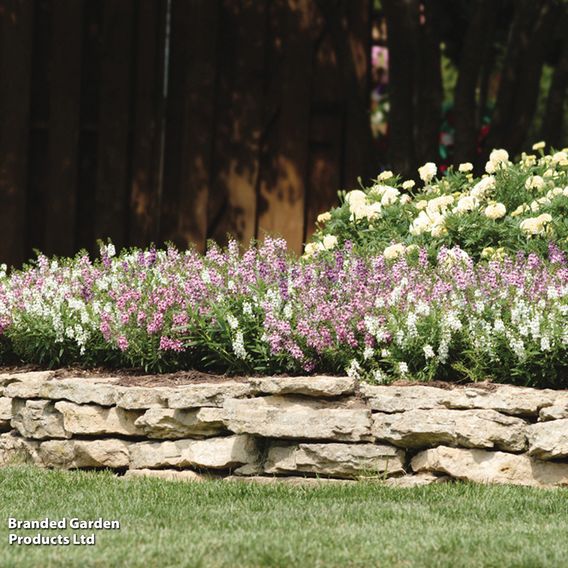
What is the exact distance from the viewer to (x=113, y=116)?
1044cm

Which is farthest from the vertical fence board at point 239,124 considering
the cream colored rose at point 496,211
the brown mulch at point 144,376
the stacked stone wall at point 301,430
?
the stacked stone wall at point 301,430

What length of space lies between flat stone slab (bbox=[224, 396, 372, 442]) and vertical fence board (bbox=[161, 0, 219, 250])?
475 cm

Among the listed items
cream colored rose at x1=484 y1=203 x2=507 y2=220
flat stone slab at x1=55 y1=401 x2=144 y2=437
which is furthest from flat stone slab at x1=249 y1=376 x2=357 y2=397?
cream colored rose at x1=484 y1=203 x2=507 y2=220

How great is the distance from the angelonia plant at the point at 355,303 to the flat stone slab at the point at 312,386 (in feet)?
0.61

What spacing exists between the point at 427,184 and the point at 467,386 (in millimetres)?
2944

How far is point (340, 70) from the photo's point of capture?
33.7 ft

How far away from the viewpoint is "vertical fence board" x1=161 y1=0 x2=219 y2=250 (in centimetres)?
1050

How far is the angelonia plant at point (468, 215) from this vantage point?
284 inches

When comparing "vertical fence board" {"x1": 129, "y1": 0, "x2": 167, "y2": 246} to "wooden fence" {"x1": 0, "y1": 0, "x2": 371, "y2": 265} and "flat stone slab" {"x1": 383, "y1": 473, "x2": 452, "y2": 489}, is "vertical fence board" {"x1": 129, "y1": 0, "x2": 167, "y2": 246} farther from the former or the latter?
"flat stone slab" {"x1": 383, "y1": 473, "x2": 452, "y2": 489}

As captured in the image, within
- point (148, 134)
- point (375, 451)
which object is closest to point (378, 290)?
point (375, 451)

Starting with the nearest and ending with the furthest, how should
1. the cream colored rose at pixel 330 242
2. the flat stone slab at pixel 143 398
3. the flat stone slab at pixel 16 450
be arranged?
1. the flat stone slab at pixel 143 398
2. the flat stone slab at pixel 16 450
3. the cream colored rose at pixel 330 242

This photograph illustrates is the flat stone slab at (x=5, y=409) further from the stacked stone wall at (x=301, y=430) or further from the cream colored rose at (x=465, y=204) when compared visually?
the cream colored rose at (x=465, y=204)

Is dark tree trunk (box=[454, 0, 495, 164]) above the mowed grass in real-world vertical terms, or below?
above

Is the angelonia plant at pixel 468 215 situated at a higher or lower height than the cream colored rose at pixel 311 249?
higher
